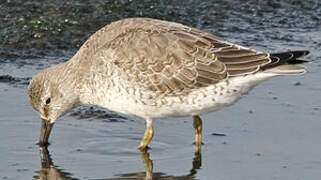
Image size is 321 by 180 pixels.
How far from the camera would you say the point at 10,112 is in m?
9.66

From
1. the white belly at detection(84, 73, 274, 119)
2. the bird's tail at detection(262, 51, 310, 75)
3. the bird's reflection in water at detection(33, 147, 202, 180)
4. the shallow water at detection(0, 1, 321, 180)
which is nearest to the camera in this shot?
the bird's reflection in water at detection(33, 147, 202, 180)

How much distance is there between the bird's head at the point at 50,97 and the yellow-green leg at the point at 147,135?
2.92 feet

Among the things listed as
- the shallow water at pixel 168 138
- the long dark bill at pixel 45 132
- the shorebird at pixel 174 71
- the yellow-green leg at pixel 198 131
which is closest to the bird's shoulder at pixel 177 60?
the shorebird at pixel 174 71

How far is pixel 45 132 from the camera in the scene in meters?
9.03

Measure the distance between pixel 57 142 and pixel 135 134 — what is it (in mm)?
954

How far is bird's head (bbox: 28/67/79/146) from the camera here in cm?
898

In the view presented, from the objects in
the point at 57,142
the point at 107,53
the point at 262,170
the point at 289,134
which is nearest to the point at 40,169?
the point at 57,142

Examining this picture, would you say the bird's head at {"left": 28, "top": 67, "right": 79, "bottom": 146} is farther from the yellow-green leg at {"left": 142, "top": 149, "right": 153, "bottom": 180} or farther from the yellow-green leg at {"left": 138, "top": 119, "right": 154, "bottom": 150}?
the yellow-green leg at {"left": 142, "top": 149, "right": 153, "bottom": 180}

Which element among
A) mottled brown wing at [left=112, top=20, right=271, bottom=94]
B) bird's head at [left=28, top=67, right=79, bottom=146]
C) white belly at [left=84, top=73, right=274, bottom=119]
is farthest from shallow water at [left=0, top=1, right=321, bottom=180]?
mottled brown wing at [left=112, top=20, right=271, bottom=94]

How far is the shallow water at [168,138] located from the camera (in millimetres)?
8203

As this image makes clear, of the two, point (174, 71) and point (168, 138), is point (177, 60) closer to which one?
point (174, 71)

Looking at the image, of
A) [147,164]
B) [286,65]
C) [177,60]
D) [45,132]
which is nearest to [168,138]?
[147,164]

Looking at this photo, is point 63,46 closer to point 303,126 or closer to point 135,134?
point 135,134

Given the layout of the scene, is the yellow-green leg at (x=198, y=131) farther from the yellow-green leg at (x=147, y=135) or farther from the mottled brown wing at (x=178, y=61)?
the mottled brown wing at (x=178, y=61)
